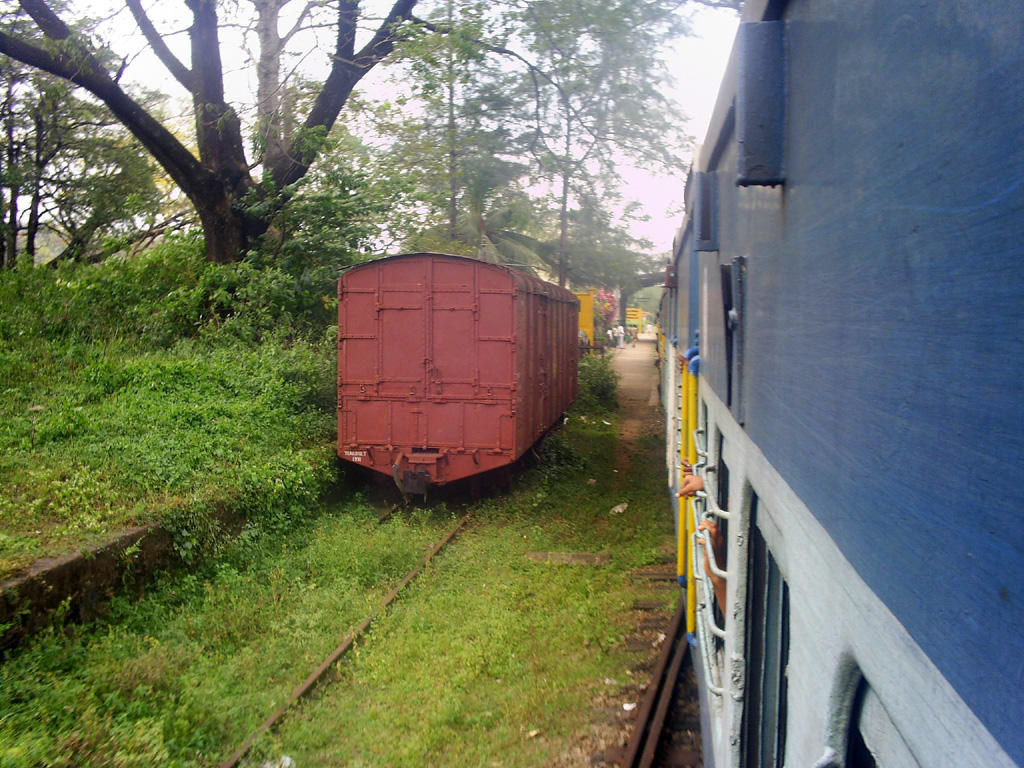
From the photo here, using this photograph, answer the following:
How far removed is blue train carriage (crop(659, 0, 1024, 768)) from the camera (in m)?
0.64

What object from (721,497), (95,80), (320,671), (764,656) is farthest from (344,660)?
(95,80)

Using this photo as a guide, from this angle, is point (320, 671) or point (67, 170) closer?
point (320, 671)

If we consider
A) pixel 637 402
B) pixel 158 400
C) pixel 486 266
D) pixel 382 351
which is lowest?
pixel 637 402

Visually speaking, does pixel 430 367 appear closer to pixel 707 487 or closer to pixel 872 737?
pixel 707 487

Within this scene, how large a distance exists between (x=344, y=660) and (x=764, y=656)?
466 cm

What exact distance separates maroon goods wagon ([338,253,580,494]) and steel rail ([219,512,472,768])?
78.4 inches

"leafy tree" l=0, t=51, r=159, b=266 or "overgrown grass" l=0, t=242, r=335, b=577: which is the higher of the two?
"leafy tree" l=0, t=51, r=159, b=266

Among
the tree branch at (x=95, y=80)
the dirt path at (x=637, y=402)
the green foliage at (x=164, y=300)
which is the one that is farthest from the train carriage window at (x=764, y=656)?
the tree branch at (x=95, y=80)

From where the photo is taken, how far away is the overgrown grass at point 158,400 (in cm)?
732

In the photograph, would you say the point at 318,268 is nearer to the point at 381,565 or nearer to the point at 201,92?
the point at 201,92

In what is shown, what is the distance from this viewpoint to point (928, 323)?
0.78 m

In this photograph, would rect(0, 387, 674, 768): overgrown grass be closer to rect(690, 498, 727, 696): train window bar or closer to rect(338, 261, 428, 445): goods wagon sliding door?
rect(338, 261, 428, 445): goods wagon sliding door

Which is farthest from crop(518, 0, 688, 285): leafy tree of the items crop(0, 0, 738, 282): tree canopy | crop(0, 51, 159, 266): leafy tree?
crop(0, 51, 159, 266): leafy tree

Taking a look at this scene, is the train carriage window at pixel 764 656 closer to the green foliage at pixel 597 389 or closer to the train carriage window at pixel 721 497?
the train carriage window at pixel 721 497
